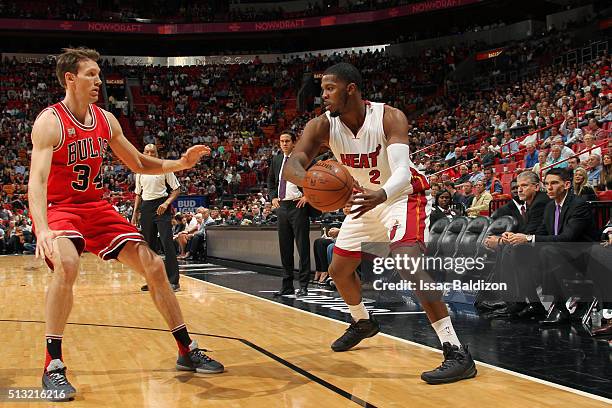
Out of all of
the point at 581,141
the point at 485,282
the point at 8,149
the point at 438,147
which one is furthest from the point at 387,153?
the point at 8,149

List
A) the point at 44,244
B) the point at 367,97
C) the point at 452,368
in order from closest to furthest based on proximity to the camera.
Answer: the point at 44,244 → the point at 452,368 → the point at 367,97

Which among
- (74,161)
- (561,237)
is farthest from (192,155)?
(561,237)

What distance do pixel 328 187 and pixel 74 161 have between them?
1.41 m

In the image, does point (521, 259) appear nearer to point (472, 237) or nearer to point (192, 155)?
point (472, 237)

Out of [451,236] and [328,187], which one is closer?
[328,187]

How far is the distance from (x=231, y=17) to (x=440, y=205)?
28.2 meters

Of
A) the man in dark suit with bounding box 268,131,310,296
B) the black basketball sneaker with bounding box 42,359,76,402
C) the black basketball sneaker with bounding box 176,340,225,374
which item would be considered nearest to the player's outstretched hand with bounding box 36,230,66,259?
the black basketball sneaker with bounding box 42,359,76,402

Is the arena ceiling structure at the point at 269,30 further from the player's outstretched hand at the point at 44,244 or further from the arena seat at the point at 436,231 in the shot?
the player's outstretched hand at the point at 44,244

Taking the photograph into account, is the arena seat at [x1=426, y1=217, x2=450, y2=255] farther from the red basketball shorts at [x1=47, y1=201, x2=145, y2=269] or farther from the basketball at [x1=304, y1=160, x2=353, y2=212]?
the red basketball shorts at [x1=47, y1=201, x2=145, y2=269]

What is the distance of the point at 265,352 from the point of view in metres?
4.53

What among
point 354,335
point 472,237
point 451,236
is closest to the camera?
point 354,335

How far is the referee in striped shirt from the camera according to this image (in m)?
8.17

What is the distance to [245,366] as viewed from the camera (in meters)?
4.11

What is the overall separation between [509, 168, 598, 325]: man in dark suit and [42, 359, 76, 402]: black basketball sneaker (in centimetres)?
367
